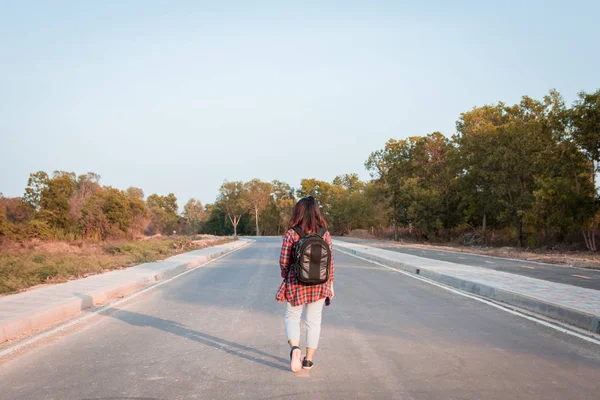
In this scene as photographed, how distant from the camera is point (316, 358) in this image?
18.9ft

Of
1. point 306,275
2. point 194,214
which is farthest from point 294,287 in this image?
point 194,214

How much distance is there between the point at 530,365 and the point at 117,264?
55.9 feet

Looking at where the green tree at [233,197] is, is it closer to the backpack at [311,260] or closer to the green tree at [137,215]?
the green tree at [137,215]

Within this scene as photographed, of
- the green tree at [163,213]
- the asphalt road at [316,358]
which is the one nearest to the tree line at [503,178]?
the asphalt road at [316,358]

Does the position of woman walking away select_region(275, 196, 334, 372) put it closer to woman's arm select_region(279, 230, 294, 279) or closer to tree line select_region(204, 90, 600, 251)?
woman's arm select_region(279, 230, 294, 279)

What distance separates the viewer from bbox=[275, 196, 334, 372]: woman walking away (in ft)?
16.6

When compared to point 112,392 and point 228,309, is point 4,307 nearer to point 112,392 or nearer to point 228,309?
point 228,309

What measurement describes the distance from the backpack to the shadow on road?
1076 mm

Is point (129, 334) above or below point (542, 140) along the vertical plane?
below

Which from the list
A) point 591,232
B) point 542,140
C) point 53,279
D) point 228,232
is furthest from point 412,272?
point 228,232

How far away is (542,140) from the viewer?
108 ft

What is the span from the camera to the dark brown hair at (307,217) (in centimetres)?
523

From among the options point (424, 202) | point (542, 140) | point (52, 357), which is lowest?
point (52, 357)

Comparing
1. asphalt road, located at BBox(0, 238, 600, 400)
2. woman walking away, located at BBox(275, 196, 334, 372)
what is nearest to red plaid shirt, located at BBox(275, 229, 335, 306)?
woman walking away, located at BBox(275, 196, 334, 372)
